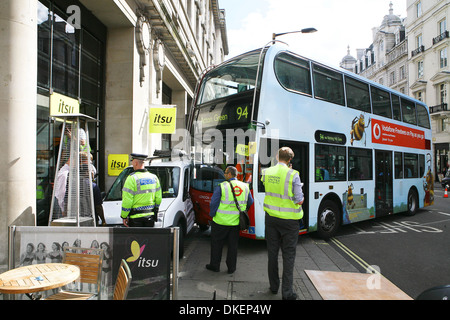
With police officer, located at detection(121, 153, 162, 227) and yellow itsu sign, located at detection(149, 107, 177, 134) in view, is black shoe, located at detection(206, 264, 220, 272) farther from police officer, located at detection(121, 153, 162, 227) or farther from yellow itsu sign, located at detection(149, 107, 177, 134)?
yellow itsu sign, located at detection(149, 107, 177, 134)

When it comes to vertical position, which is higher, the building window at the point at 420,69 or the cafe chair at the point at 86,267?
the building window at the point at 420,69

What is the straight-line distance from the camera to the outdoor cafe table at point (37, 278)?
2.45m

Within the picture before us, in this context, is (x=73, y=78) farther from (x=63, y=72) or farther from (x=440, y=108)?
(x=440, y=108)

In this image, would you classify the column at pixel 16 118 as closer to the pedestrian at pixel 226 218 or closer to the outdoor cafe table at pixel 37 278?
the outdoor cafe table at pixel 37 278

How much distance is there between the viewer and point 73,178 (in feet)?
14.2

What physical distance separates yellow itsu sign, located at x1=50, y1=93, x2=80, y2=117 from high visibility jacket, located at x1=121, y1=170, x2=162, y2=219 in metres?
3.41

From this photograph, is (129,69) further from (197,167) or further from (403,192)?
(403,192)

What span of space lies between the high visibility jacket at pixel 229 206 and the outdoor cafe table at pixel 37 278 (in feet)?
7.48

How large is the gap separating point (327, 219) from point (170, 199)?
3826mm

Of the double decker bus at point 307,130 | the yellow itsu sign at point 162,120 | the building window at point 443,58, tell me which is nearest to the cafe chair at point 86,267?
the double decker bus at point 307,130

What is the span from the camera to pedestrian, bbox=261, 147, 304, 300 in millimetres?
3721

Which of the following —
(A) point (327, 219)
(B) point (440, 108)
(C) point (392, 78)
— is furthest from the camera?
(C) point (392, 78)

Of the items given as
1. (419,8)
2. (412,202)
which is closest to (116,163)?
(412,202)

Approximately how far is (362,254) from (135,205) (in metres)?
4.64
